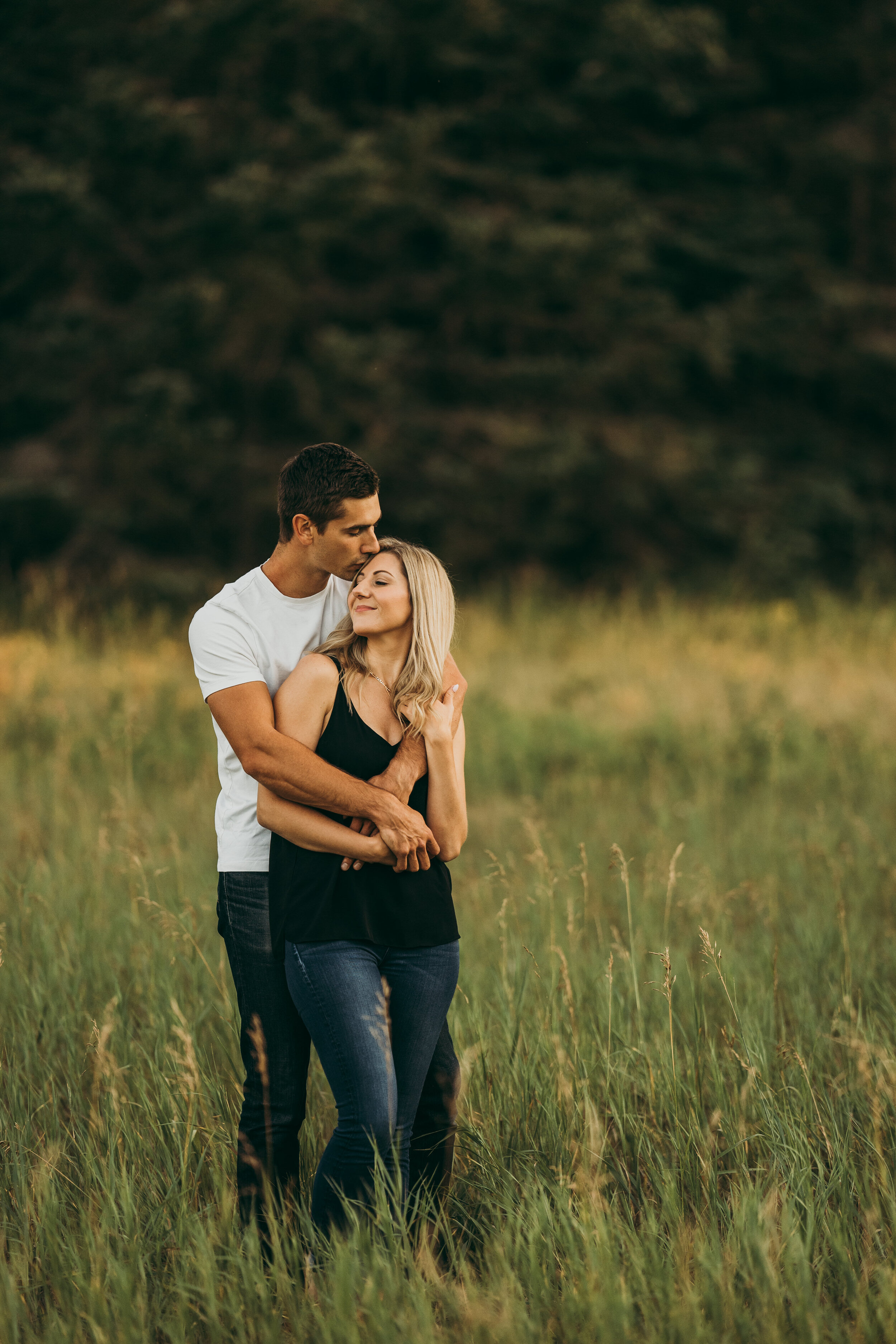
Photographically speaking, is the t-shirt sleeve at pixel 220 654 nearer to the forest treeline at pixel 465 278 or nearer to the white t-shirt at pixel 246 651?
the white t-shirt at pixel 246 651

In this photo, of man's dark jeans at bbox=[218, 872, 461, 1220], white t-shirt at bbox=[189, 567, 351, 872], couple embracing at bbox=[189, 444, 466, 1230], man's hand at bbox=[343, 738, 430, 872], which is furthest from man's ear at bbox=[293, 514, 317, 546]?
man's dark jeans at bbox=[218, 872, 461, 1220]

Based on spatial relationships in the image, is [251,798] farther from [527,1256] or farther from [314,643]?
[527,1256]

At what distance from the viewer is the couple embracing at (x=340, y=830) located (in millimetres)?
2312

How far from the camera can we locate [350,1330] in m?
1.99

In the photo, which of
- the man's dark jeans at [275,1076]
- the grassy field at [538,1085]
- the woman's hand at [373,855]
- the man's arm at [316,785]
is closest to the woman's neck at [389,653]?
the man's arm at [316,785]

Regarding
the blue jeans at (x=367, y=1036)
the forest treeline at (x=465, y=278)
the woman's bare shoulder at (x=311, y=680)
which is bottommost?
the blue jeans at (x=367, y=1036)

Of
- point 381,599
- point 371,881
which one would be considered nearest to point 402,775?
point 371,881

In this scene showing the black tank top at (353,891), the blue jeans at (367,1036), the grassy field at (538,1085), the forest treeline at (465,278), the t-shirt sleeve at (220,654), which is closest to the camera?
the grassy field at (538,1085)

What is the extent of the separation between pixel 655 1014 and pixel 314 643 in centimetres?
185

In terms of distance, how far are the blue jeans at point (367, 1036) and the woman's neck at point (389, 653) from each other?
0.65 metres

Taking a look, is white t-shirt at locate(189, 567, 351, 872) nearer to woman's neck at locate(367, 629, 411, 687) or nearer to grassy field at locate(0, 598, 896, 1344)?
woman's neck at locate(367, 629, 411, 687)

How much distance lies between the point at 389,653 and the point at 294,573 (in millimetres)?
333

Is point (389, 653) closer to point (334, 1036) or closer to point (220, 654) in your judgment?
point (220, 654)

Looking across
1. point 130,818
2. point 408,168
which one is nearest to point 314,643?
point 130,818
